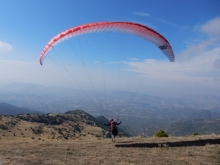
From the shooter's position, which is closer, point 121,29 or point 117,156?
point 117,156

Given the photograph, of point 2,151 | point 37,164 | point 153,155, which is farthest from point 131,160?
point 2,151

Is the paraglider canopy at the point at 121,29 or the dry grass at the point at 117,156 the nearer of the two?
the dry grass at the point at 117,156

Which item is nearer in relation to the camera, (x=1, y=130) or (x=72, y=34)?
(x=72, y=34)

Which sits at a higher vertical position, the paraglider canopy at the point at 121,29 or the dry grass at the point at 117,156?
the paraglider canopy at the point at 121,29

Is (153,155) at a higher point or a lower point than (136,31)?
lower

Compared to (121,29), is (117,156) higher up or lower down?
lower down

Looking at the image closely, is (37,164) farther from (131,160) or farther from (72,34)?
(72,34)

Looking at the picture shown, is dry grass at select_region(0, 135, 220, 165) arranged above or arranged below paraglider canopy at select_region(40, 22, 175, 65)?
below

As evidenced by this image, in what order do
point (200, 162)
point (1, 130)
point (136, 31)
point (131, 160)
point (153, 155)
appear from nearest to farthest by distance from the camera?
point (200, 162), point (131, 160), point (153, 155), point (136, 31), point (1, 130)

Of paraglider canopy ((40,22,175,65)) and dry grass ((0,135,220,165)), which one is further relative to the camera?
paraglider canopy ((40,22,175,65))

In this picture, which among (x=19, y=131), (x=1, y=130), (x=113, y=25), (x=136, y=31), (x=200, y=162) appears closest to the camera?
(x=200, y=162)
